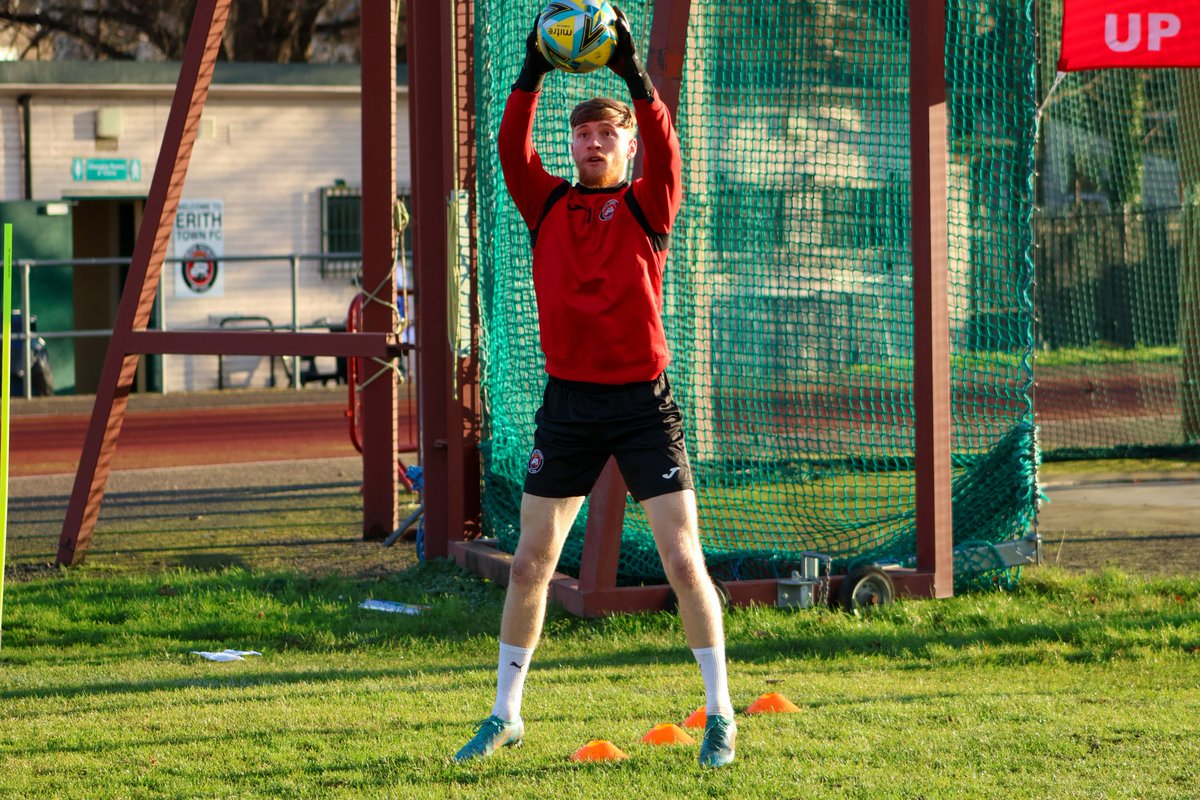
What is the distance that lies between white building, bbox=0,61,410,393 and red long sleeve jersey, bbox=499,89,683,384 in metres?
17.8

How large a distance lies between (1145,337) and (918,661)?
9.32 meters

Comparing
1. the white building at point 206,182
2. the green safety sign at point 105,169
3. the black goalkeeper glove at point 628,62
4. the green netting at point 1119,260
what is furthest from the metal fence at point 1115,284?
the green safety sign at point 105,169

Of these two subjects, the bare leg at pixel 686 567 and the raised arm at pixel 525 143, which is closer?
the bare leg at pixel 686 567

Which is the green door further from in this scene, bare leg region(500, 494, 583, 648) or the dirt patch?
bare leg region(500, 494, 583, 648)

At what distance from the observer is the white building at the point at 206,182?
73.6ft

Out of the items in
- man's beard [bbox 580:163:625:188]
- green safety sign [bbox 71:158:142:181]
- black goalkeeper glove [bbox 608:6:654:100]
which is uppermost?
green safety sign [bbox 71:158:142:181]

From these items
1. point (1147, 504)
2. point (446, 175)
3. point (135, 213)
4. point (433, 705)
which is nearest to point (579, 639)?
point (433, 705)

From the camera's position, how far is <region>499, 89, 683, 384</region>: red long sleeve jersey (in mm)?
4926

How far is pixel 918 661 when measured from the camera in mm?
6773

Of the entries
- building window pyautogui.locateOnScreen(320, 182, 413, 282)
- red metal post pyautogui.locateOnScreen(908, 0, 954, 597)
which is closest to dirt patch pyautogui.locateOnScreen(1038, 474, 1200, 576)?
red metal post pyautogui.locateOnScreen(908, 0, 954, 597)

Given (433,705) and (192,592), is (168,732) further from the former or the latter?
(192,592)

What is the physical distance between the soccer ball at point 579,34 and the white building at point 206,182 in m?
17.9

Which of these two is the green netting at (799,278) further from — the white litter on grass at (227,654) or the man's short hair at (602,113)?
the man's short hair at (602,113)

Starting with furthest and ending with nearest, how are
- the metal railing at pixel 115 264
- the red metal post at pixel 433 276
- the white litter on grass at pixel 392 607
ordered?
1. the metal railing at pixel 115 264
2. the red metal post at pixel 433 276
3. the white litter on grass at pixel 392 607
